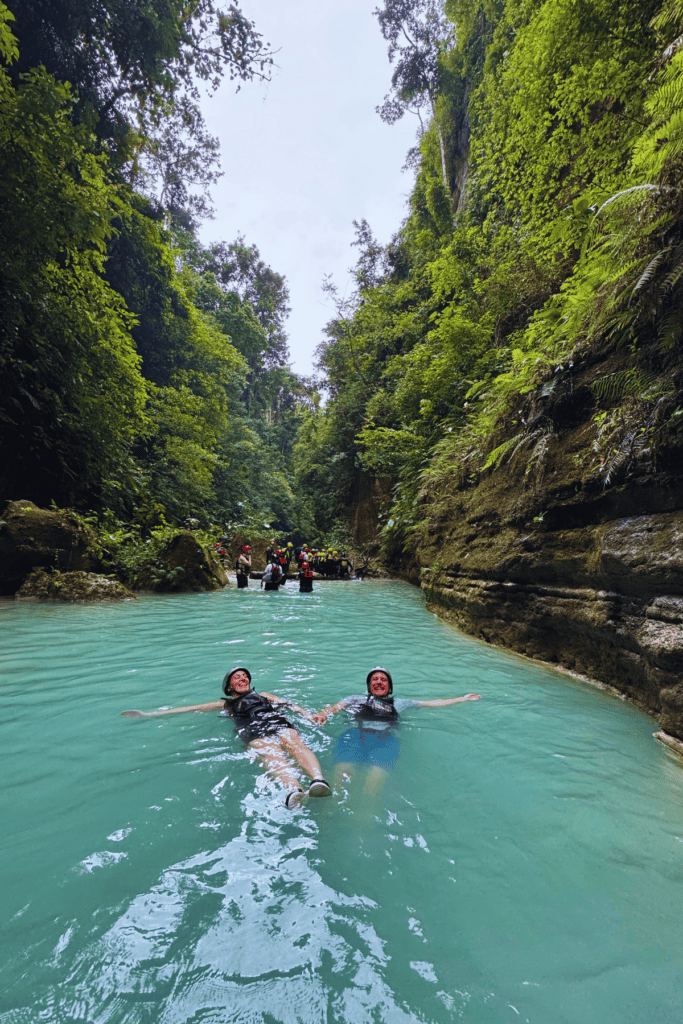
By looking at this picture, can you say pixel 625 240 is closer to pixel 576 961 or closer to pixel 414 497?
pixel 576 961

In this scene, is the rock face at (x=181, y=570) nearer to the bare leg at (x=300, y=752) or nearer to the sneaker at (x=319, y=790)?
the bare leg at (x=300, y=752)

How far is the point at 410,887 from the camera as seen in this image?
6.95 feet

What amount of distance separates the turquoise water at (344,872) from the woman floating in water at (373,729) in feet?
0.41

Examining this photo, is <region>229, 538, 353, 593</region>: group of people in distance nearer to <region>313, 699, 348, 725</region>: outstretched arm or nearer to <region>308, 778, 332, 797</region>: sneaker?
<region>313, 699, 348, 725</region>: outstretched arm

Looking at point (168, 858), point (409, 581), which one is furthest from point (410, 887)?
point (409, 581)

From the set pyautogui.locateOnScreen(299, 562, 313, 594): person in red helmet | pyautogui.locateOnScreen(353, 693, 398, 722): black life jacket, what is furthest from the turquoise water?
pyautogui.locateOnScreen(299, 562, 313, 594): person in red helmet

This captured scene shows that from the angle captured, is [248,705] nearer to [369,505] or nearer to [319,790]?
[319,790]

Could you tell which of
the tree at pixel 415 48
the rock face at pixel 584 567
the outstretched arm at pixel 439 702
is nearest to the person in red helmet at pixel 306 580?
the rock face at pixel 584 567

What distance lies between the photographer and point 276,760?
3.30 metres

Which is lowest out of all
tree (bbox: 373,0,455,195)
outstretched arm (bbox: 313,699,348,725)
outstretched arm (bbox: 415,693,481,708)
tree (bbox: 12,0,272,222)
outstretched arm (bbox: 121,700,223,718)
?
outstretched arm (bbox: 121,700,223,718)

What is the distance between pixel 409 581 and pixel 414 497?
150 inches

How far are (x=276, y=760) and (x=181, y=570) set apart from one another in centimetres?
1007

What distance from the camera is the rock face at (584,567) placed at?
379cm

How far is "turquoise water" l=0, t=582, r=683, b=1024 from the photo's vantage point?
1571mm
